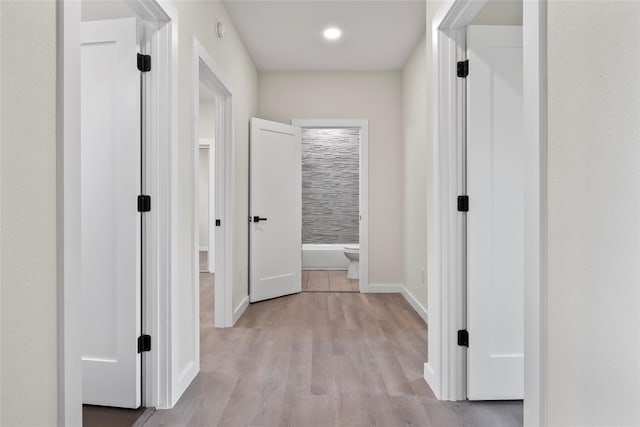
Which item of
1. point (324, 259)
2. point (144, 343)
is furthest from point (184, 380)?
point (324, 259)

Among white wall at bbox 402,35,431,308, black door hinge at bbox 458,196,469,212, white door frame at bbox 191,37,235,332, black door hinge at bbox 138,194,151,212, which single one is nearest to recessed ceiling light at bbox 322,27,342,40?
white wall at bbox 402,35,431,308

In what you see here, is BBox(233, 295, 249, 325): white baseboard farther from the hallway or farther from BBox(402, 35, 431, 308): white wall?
BBox(402, 35, 431, 308): white wall

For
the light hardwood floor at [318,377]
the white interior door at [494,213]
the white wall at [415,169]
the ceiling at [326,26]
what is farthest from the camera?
the white wall at [415,169]

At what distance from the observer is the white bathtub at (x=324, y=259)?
6.63 meters

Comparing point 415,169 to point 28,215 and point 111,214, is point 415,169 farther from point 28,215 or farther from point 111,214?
point 28,215

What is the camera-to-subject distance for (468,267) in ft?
6.84

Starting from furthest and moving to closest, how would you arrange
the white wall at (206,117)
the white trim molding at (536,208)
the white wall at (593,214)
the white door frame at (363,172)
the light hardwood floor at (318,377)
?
the white wall at (206,117), the white door frame at (363,172), the light hardwood floor at (318,377), the white trim molding at (536,208), the white wall at (593,214)

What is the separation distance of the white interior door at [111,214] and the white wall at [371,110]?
284 cm

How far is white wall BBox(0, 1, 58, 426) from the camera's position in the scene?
3.12 ft

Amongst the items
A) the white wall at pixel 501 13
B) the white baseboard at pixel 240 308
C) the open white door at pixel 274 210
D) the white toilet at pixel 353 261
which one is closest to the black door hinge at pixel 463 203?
the white wall at pixel 501 13

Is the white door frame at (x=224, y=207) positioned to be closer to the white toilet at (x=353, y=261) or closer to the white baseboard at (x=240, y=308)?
the white baseboard at (x=240, y=308)

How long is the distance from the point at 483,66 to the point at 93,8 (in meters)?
2.07

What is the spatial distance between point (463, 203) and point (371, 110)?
2.98 metres

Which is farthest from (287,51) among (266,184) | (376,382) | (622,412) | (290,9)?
(622,412)
